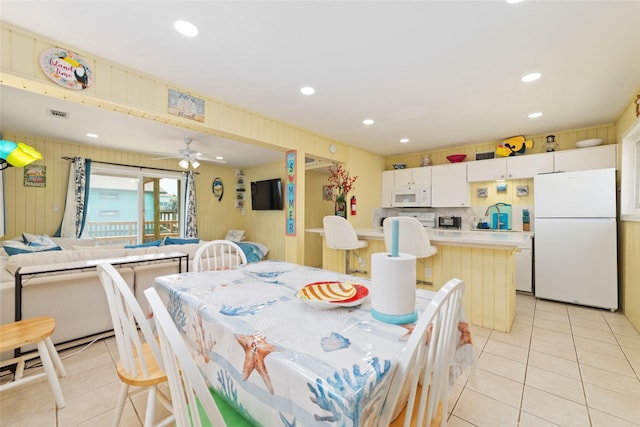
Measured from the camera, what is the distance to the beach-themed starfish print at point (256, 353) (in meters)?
0.77

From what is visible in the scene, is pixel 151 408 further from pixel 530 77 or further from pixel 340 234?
pixel 530 77

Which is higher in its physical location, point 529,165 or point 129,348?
point 529,165

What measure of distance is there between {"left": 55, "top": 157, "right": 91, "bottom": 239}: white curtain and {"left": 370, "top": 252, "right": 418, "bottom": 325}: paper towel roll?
5629 mm

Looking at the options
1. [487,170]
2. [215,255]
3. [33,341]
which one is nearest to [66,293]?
[33,341]

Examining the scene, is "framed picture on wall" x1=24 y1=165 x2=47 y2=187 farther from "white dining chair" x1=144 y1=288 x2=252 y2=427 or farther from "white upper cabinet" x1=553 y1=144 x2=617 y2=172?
"white upper cabinet" x1=553 y1=144 x2=617 y2=172

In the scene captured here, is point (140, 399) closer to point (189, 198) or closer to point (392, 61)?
point (392, 61)

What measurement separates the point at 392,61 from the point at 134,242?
588 cm

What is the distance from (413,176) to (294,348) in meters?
4.61

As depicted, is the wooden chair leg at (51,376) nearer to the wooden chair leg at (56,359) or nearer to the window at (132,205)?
the wooden chair leg at (56,359)

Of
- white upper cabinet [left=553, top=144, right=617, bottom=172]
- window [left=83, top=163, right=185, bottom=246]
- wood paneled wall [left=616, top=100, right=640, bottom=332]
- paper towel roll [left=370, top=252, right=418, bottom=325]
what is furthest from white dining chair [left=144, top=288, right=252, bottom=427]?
window [left=83, top=163, right=185, bottom=246]

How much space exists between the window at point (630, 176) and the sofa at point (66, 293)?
5160 millimetres

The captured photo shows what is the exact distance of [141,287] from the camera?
2.57 metres

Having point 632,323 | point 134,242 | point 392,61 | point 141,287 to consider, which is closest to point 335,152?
point 392,61

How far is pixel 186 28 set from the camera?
171cm
